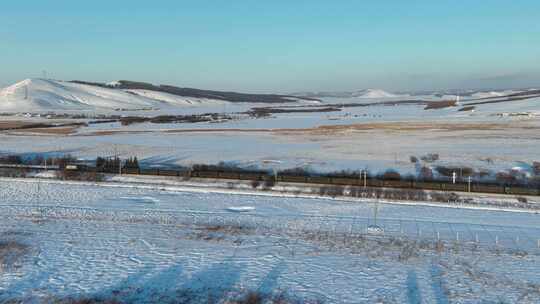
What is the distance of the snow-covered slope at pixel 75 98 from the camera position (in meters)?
131

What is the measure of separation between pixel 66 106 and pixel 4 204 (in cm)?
12341

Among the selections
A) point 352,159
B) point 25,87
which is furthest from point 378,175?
point 25,87

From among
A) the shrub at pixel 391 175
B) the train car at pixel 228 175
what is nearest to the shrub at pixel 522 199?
the shrub at pixel 391 175

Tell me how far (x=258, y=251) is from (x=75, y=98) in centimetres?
15229

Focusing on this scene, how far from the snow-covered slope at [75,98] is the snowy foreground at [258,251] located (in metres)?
113

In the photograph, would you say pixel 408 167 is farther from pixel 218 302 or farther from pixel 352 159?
pixel 218 302

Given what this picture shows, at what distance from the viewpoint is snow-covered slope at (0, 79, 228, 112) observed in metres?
131

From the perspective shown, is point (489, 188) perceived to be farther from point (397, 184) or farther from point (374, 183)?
point (374, 183)

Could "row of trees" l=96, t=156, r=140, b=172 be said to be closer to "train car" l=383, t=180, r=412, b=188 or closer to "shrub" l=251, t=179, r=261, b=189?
"shrub" l=251, t=179, r=261, b=189

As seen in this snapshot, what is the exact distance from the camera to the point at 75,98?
506 feet

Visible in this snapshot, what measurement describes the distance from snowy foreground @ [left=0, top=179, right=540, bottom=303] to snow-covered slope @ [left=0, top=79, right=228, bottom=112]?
11261cm

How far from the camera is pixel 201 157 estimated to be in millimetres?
31672

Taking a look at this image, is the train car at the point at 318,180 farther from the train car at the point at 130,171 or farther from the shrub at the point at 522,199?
the train car at the point at 130,171

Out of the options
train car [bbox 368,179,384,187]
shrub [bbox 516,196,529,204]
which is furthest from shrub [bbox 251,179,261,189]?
shrub [bbox 516,196,529,204]
